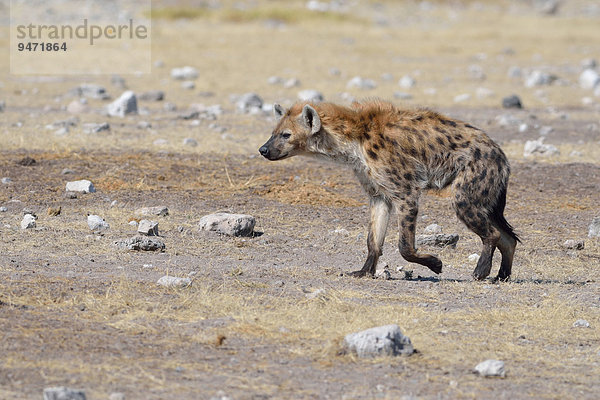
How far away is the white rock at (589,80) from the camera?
18.8m

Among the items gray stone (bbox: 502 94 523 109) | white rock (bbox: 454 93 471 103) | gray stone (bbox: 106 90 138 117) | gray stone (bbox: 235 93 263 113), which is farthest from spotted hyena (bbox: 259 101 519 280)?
white rock (bbox: 454 93 471 103)

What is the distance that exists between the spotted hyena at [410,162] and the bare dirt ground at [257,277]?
33 cm

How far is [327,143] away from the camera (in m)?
7.12

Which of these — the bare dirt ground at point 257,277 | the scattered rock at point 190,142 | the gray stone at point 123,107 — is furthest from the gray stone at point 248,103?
the scattered rock at point 190,142

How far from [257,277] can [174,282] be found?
0.70 m

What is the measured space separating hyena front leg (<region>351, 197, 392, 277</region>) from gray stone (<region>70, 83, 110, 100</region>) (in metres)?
9.83

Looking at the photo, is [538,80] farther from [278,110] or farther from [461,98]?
[278,110]

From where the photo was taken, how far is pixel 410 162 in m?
6.89

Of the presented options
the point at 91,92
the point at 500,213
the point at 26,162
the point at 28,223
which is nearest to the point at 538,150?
the point at 500,213

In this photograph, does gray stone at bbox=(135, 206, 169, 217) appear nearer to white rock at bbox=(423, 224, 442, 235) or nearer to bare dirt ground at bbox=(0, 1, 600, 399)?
bare dirt ground at bbox=(0, 1, 600, 399)

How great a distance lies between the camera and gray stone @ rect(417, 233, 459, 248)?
783 cm

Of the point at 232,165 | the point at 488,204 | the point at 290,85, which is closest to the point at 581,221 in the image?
the point at 488,204

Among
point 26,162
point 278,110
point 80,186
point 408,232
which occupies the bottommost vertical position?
point 26,162

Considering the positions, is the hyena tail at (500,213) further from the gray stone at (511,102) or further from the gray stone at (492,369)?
the gray stone at (511,102)
